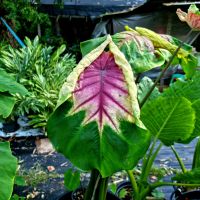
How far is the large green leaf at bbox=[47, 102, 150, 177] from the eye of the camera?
2.64 feet

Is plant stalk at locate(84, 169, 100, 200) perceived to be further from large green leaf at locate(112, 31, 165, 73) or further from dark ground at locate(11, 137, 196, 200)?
dark ground at locate(11, 137, 196, 200)

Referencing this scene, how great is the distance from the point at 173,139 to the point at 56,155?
199cm

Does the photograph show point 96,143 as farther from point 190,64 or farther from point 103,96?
point 190,64

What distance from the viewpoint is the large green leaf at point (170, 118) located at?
1009 millimetres

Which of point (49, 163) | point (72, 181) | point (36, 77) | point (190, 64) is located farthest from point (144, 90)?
point (36, 77)

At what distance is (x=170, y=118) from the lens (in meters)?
1.07

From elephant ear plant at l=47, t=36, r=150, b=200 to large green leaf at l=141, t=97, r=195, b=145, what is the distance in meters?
0.22

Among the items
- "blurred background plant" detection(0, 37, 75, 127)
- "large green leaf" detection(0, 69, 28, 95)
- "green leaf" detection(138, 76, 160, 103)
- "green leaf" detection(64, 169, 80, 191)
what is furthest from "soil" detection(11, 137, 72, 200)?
"large green leaf" detection(0, 69, 28, 95)

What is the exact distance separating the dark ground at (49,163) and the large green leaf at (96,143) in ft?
5.01

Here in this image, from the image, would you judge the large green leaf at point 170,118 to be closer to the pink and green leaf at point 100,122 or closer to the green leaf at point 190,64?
the pink and green leaf at point 100,122

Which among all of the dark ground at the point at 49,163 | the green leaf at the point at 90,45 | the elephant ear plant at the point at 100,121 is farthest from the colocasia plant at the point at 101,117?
the dark ground at the point at 49,163

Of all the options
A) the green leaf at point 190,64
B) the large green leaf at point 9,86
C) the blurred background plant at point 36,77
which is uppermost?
the green leaf at point 190,64

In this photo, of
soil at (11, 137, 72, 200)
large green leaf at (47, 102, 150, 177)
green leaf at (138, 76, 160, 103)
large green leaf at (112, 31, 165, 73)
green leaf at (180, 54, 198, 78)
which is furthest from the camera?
soil at (11, 137, 72, 200)

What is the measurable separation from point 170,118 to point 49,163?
1963mm
